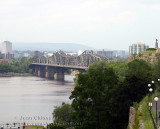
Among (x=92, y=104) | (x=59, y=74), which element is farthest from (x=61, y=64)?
(x=92, y=104)

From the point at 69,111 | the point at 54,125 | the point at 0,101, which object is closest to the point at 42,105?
the point at 0,101

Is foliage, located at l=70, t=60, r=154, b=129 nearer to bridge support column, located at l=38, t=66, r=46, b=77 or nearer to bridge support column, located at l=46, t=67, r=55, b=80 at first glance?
bridge support column, located at l=46, t=67, r=55, b=80

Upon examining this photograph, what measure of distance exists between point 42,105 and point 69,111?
21.9 metres

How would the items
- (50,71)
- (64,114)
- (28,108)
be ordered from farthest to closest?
1. (50,71)
2. (28,108)
3. (64,114)

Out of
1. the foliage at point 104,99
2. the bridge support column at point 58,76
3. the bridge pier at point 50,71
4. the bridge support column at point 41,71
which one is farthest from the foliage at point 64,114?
the bridge support column at point 41,71

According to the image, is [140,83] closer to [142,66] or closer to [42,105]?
[142,66]

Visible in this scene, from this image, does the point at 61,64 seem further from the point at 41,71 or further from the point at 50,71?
the point at 41,71

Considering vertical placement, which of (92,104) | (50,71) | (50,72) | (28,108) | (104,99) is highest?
(104,99)

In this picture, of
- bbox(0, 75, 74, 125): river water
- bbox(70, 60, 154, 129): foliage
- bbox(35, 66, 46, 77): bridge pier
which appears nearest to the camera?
bbox(70, 60, 154, 129): foliage

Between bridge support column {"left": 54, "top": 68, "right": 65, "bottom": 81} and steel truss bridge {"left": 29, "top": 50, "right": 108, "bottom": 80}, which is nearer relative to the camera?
steel truss bridge {"left": 29, "top": 50, "right": 108, "bottom": 80}

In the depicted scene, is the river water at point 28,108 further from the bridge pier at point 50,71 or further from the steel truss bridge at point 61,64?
the bridge pier at point 50,71

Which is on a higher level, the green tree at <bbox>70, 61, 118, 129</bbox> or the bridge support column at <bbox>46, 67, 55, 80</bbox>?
the green tree at <bbox>70, 61, 118, 129</bbox>

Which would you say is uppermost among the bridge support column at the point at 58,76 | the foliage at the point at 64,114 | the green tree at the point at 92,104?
the green tree at the point at 92,104

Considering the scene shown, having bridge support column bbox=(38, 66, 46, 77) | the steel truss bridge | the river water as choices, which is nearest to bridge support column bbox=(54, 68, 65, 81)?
the steel truss bridge
